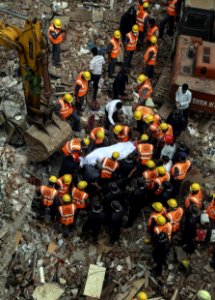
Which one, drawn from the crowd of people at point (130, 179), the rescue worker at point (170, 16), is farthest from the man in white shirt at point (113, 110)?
the rescue worker at point (170, 16)

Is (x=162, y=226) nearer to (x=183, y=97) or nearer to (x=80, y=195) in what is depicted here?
(x=80, y=195)

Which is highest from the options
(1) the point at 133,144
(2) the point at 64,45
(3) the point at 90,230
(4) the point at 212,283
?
(2) the point at 64,45

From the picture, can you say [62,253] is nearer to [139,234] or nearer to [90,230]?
[90,230]

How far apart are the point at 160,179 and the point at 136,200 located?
2.66 ft

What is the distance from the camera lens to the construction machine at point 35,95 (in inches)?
504

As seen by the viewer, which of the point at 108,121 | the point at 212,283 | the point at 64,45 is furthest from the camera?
the point at 64,45

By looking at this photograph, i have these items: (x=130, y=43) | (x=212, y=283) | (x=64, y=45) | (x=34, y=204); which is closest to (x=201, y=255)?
(x=212, y=283)

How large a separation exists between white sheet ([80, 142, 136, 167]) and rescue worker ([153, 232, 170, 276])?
2.82m

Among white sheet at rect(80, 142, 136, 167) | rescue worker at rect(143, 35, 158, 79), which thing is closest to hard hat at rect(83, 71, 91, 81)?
white sheet at rect(80, 142, 136, 167)

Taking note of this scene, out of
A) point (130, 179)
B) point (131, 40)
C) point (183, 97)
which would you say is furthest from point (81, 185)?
point (131, 40)

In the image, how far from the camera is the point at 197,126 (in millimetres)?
16578

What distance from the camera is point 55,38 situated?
16.9 meters

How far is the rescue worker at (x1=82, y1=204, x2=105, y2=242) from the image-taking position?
12383 millimetres

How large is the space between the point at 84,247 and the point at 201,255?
2.98m
